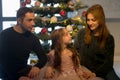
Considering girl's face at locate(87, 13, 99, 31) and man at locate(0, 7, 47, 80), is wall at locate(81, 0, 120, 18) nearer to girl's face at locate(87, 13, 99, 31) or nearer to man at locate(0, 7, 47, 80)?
girl's face at locate(87, 13, 99, 31)

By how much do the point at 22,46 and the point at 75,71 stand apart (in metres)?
0.64

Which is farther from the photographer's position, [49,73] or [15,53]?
[15,53]

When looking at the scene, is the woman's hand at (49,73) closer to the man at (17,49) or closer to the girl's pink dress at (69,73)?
the girl's pink dress at (69,73)

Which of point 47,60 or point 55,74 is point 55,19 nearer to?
point 47,60

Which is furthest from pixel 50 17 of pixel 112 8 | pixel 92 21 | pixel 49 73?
pixel 112 8

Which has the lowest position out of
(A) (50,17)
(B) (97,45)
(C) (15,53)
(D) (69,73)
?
(D) (69,73)

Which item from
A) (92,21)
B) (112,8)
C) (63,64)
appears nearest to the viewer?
(63,64)

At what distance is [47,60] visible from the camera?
2.79 metres

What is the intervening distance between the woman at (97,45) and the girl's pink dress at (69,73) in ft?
0.56

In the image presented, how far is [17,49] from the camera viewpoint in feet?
9.18

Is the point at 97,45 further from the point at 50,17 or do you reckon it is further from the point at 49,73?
the point at 50,17

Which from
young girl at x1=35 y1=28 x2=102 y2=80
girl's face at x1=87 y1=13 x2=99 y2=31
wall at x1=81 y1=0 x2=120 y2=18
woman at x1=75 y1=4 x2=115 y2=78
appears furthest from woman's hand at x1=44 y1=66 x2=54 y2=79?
wall at x1=81 y1=0 x2=120 y2=18

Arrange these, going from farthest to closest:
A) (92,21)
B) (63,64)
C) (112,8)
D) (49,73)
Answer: (112,8) → (92,21) → (63,64) → (49,73)

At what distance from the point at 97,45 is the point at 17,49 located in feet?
2.85
